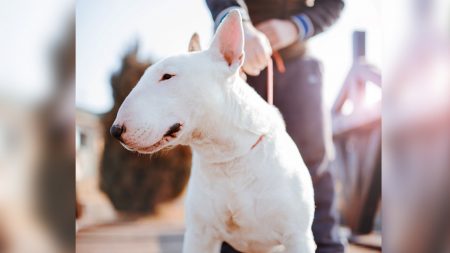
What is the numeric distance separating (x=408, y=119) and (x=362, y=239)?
549mm

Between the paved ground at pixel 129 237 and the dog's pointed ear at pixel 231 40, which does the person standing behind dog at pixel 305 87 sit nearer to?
the paved ground at pixel 129 237

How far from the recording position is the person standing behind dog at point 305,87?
6.23 ft

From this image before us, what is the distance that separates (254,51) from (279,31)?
0.16m

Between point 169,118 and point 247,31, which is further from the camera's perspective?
point 247,31

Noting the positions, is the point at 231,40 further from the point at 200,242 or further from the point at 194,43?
the point at 200,242

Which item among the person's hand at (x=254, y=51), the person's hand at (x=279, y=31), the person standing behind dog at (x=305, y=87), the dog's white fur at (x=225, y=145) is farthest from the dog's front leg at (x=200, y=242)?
the person's hand at (x=279, y=31)

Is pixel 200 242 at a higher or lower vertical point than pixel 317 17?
lower

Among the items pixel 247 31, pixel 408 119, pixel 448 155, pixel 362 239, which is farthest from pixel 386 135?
pixel 247 31

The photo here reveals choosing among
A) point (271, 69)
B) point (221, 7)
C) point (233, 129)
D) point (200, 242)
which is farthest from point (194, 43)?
point (200, 242)

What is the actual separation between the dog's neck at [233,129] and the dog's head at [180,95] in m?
0.03

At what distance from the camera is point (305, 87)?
1929 mm

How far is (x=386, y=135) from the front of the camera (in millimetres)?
2053

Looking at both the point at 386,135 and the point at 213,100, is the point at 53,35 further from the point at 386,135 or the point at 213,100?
the point at 386,135

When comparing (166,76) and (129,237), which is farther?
(129,237)
